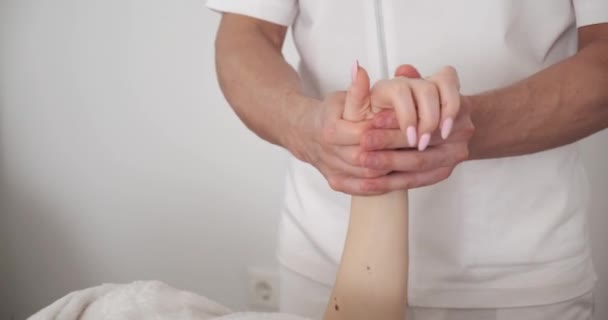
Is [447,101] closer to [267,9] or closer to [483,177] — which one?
[483,177]

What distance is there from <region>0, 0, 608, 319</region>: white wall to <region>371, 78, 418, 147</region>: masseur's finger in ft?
3.02

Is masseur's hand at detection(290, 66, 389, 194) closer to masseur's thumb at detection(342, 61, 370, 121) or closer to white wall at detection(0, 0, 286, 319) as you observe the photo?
masseur's thumb at detection(342, 61, 370, 121)

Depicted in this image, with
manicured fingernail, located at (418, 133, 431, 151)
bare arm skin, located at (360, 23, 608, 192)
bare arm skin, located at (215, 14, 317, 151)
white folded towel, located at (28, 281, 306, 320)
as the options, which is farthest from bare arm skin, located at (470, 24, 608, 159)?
white folded towel, located at (28, 281, 306, 320)

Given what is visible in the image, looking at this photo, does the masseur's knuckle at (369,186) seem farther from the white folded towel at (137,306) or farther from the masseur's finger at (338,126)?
the white folded towel at (137,306)

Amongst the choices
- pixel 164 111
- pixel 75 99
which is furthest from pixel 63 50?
pixel 164 111

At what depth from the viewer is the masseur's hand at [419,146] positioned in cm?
71

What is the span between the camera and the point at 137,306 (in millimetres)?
773

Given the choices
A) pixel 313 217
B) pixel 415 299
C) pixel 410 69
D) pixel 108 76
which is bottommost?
pixel 415 299

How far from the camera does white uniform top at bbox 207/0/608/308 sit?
909mm

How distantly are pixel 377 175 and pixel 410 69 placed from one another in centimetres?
12

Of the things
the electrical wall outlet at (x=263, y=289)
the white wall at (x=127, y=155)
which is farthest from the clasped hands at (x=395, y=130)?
the electrical wall outlet at (x=263, y=289)

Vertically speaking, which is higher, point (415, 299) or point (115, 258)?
point (415, 299)

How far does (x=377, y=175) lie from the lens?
76cm

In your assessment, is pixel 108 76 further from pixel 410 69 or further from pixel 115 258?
pixel 410 69
